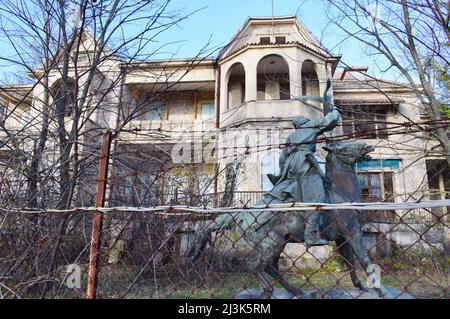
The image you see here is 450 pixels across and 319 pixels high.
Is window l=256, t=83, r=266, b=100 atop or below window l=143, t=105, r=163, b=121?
atop

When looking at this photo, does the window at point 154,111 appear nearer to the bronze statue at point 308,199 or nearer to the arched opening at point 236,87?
the bronze statue at point 308,199

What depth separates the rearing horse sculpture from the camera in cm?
349

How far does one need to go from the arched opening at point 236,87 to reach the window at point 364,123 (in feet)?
18.2

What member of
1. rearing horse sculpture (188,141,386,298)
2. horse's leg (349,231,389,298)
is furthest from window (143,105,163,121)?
horse's leg (349,231,389,298)

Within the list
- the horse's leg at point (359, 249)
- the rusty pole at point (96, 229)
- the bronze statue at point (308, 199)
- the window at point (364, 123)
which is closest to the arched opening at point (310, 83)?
the window at point (364, 123)

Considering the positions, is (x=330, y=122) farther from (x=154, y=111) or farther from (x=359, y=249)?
(x=154, y=111)

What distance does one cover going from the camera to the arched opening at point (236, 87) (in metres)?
16.5

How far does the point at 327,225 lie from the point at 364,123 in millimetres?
1098

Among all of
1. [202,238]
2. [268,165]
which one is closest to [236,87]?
[268,165]

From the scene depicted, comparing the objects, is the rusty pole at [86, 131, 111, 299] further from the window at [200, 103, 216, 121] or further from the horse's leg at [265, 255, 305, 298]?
the window at [200, 103, 216, 121]

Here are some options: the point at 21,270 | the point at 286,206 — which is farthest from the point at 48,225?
the point at 286,206

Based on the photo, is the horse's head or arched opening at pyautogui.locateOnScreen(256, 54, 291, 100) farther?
arched opening at pyautogui.locateOnScreen(256, 54, 291, 100)

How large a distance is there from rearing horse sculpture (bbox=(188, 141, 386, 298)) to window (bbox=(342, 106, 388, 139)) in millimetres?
462
